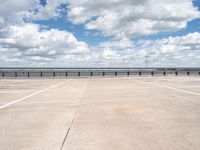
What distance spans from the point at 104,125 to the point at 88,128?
0.59 m

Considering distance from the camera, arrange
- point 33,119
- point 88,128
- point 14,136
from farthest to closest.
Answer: point 33,119
point 88,128
point 14,136

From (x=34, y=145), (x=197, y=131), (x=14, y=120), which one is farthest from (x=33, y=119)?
(x=197, y=131)

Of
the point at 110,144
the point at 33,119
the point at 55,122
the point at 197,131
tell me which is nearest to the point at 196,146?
the point at 197,131

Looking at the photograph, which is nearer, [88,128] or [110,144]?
[110,144]

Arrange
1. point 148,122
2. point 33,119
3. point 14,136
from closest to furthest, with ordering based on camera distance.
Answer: point 14,136 < point 148,122 < point 33,119

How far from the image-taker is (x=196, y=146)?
553cm

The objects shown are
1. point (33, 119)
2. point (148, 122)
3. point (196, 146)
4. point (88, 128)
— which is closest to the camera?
point (196, 146)

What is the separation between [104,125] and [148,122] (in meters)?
1.44

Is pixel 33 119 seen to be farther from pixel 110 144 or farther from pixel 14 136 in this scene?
pixel 110 144

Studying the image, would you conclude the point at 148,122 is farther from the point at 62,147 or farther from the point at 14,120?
the point at 14,120

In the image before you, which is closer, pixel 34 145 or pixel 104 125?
pixel 34 145

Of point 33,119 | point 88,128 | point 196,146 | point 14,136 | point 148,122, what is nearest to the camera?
point 196,146

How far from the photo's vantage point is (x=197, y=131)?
22.2 feet

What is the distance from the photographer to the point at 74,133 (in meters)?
6.66
